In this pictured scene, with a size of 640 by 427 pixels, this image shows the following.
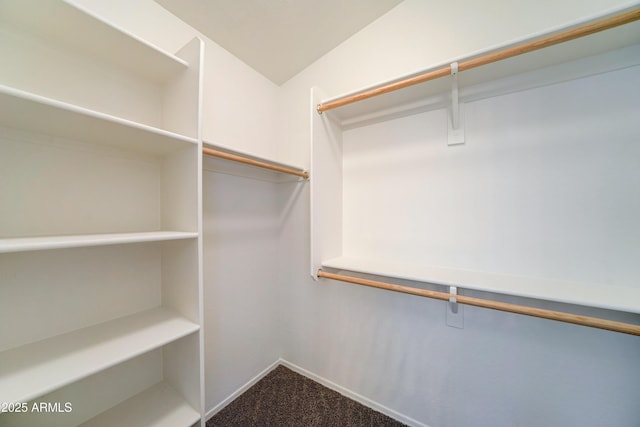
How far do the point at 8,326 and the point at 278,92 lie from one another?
6.70 feet

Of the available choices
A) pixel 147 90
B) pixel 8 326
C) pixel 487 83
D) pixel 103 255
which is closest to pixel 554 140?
pixel 487 83

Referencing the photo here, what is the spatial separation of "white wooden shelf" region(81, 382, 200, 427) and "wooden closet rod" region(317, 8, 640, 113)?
69.0 inches

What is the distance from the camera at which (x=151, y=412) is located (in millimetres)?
1000

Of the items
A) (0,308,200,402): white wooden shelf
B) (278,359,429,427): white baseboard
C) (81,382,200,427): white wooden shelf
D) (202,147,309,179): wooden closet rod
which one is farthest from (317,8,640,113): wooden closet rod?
(278,359,429,427): white baseboard

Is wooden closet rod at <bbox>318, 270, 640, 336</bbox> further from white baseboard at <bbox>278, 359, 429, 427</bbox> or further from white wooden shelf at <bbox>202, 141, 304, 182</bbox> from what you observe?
white wooden shelf at <bbox>202, 141, 304, 182</bbox>

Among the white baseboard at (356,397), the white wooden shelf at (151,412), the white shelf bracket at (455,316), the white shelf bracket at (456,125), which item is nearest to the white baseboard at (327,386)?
the white baseboard at (356,397)

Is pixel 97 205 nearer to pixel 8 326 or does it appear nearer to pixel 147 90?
pixel 8 326

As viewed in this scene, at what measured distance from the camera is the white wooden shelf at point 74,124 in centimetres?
65

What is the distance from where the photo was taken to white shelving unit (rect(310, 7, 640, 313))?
0.91 m

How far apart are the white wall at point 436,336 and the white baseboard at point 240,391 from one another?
6.8 inches

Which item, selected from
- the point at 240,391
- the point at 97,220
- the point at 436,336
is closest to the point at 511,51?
the point at 436,336

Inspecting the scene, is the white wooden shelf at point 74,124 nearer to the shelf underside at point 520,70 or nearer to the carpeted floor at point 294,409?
the shelf underside at point 520,70

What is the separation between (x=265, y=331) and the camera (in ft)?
5.98

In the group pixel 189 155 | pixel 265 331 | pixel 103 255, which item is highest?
pixel 189 155
